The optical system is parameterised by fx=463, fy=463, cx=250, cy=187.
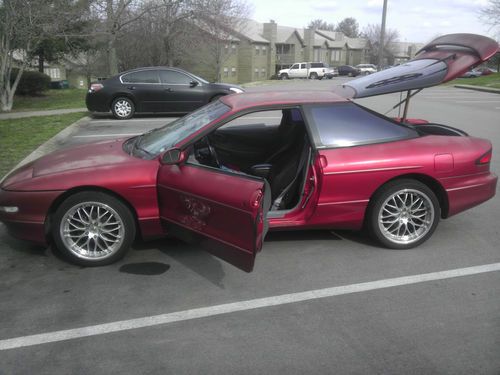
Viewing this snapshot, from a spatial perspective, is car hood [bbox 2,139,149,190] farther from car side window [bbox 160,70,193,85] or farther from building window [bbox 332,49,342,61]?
building window [bbox 332,49,342,61]

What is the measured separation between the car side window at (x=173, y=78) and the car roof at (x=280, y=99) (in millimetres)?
9065

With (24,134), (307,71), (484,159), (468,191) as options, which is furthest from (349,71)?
(468,191)

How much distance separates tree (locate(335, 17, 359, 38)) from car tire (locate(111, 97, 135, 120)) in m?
113

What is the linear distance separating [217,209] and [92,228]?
1.19m

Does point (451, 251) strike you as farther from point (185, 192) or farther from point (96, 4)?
point (96, 4)

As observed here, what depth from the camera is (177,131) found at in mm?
4363

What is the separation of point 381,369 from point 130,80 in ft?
39.2

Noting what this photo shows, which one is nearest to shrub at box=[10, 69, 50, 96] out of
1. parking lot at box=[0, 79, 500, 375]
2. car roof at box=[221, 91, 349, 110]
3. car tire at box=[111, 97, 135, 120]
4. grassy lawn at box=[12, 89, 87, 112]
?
grassy lawn at box=[12, 89, 87, 112]

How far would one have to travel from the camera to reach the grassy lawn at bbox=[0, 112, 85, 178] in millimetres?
7525

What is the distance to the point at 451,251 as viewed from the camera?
14.0 feet

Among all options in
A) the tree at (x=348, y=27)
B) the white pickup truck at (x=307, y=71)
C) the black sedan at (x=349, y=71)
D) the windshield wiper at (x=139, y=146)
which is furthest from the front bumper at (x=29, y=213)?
the tree at (x=348, y=27)

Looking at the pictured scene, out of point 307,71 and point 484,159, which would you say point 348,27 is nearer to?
point 307,71

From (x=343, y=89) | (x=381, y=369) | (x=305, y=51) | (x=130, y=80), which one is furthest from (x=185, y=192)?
(x=305, y=51)

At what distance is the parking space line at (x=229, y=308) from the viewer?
2.96 meters
